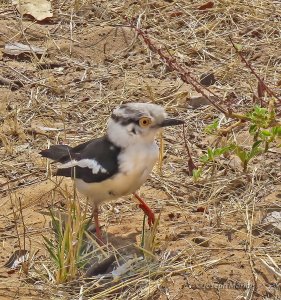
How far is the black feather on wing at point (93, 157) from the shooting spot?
5.15 meters

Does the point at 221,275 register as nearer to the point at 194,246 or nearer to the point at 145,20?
the point at 194,246

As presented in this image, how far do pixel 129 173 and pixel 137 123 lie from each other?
299mm

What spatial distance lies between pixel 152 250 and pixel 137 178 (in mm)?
477

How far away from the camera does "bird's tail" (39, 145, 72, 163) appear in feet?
18.6

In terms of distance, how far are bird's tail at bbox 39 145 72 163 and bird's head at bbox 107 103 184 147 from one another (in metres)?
0.56

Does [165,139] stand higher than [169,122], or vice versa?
[169,122]

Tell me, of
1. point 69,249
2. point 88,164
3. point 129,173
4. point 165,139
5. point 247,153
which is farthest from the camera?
point 165,139

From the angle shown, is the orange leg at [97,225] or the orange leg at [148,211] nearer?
the orange leg at [97,225]

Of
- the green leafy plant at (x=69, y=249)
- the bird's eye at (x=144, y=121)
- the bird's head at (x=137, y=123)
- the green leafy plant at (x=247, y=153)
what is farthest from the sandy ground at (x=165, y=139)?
the bird's eye at (x=144, y=121)

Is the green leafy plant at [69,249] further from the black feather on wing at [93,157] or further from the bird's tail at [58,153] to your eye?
the bird's tail at [58,153]

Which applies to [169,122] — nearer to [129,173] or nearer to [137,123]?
[137,123]

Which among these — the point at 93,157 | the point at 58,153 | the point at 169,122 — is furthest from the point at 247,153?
the point at 58,153

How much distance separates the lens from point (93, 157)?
5.28m

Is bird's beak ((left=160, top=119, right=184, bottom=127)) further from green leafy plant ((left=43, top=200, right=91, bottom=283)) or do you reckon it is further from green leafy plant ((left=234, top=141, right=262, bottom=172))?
green leafy plant ((left=43, top=200, right=91, bottom=283))
